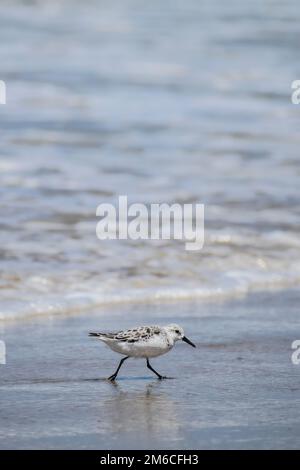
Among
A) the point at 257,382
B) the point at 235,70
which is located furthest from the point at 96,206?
the point at 235,70

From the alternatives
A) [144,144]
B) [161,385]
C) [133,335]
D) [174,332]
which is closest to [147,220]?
[144,144]

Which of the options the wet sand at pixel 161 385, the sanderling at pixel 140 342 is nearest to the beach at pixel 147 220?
the wet sand at pixel 161 385

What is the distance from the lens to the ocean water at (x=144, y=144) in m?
7.73

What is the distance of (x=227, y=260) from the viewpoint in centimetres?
812

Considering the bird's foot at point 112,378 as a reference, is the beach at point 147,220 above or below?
→ above

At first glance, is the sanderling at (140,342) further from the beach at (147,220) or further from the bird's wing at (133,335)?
the beach at (147,220)

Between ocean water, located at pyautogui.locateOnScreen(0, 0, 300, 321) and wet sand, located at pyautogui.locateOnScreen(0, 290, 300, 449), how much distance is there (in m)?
0.50

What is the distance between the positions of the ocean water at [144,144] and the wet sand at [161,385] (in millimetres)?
501

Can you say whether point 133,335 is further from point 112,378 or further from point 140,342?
point 112,378

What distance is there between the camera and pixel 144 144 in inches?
478

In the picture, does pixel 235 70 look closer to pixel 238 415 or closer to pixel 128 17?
pixel 128 17

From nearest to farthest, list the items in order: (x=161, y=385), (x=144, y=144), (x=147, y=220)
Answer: (x=161, y=385) → (x=147, y=220) → (x=144, y=144)

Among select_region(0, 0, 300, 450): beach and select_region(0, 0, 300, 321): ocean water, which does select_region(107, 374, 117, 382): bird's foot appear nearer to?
select_region(0, 0, 300, 450): beach

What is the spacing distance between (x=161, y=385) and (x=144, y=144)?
7075mm
